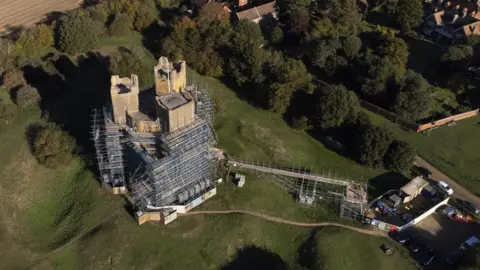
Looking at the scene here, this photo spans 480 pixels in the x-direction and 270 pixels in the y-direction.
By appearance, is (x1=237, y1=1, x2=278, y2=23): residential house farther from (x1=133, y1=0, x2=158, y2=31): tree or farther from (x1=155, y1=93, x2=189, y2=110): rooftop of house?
(x1=155, y1=93, x2=189, y2=110): rooftop of house

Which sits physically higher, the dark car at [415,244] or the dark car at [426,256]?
the dark car at [415,244]

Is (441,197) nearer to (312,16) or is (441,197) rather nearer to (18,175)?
(312,16)

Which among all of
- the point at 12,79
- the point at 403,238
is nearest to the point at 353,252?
the point at 403,238

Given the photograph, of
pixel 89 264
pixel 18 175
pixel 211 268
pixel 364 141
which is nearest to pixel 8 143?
pixel 18 175


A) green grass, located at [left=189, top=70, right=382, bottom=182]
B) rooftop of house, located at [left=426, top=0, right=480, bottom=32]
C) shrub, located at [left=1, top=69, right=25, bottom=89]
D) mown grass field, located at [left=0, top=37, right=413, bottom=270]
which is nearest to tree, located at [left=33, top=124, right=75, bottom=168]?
mown grass field, located at [left=0, top=37, right=413, bottom=270]

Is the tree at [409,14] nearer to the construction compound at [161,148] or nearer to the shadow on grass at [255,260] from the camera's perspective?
the construction compound at [161,148]

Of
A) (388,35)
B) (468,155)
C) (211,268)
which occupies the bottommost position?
(211,268)


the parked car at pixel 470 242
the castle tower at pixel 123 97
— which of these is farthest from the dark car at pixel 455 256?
the castle tower at pixel 123 97
